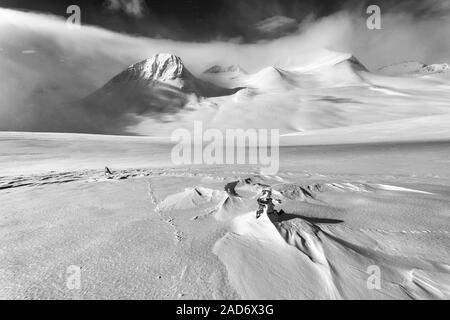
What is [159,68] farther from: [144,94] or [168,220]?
[168,220]

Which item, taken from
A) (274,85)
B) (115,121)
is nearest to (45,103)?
(115,121)

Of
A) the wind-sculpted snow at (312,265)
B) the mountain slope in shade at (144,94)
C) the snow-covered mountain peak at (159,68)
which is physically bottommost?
the wind-sculpted snow at (312,265)

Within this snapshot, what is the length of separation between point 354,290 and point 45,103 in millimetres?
173178

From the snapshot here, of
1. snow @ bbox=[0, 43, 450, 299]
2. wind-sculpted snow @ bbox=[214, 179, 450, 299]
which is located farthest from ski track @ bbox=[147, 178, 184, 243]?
wind-sculpted snow @ bbox=[214, 179, 450, 299]

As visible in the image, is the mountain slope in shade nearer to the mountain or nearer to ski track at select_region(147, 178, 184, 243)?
the mountain

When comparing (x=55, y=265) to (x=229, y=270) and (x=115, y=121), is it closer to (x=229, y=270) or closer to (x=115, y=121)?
(x=229, y=270)

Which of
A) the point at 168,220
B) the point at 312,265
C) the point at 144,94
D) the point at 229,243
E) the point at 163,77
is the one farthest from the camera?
the point at 163,77

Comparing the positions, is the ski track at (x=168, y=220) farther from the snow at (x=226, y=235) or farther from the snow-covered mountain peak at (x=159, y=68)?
the snow-covered mountain peak at (x=159, y=68)

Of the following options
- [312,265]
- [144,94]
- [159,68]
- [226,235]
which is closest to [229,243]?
[226,235]

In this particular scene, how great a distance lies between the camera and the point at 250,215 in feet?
14.5

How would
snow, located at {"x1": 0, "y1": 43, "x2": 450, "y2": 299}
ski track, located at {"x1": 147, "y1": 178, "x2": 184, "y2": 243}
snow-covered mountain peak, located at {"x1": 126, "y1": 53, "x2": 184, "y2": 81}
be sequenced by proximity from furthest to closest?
snow-covered mountain peak, located at {"x1": 126, "y1": 53, "x2": 184, "y2": 81}
ski track, located at {"x1": 147, "y1": 178, "x2": 184, "y2": 243}
snow, located at {"x1": 0, "y1": 43, "x2": 450, "y2": 299}

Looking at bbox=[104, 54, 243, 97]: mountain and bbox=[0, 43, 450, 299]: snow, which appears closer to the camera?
bbox=[0, 43, 450, 299]: snow

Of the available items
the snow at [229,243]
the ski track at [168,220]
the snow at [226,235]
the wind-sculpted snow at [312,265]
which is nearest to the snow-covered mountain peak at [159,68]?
the snow at [226,235]

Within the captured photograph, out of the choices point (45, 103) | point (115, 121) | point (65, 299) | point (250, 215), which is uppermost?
point (45, 103)
